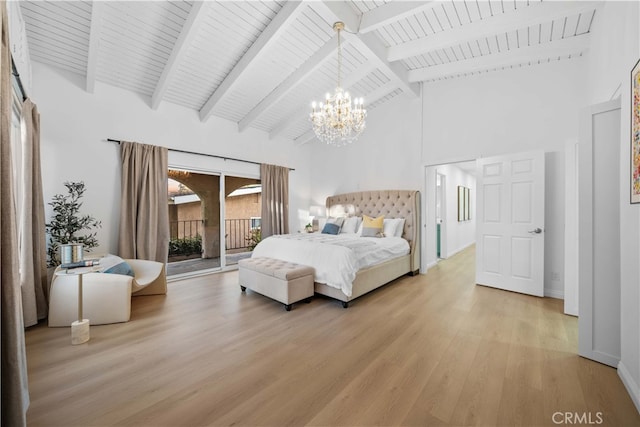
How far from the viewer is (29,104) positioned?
2.75 m

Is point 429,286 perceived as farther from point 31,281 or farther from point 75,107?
point 75,107

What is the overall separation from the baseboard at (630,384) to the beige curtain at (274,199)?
199 inches

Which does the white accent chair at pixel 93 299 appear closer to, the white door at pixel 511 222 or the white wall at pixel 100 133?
the white wall at pixel 100 133

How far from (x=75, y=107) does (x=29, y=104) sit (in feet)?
3.05

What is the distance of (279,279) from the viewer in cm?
319

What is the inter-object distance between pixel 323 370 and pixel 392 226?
331 cm

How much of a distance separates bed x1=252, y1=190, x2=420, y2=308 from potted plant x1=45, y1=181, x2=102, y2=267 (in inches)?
89.4

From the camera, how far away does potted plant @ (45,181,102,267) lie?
10.7 ft

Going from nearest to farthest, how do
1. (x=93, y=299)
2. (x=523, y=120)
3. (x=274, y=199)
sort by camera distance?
1. (x=93, y=299)
2. (x=523, y=120)
3. (x=274, y=199)

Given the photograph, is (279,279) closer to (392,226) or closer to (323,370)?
(323,370)

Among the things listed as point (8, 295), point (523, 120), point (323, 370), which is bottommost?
point (323, 370)

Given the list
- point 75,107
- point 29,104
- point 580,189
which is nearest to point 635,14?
point 580,189

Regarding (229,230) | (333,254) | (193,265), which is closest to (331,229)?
(333,254)

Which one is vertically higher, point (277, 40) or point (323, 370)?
point (277, 40)
